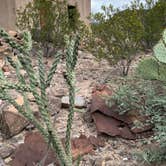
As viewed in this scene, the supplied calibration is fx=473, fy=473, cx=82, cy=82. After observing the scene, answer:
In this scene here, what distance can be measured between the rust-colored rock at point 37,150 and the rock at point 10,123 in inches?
14.8

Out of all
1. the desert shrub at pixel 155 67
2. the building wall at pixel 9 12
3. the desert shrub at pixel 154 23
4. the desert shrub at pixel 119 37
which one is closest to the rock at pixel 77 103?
the desert shrub at pixel 155 67

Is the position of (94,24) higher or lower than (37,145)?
higher

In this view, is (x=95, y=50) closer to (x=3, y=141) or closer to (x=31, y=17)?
(x=31, y=17)

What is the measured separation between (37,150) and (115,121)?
0.93m

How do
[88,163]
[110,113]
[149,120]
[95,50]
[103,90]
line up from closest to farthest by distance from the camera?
[88,163] → [149,120] → [110,113] → [103,90] → [95,50]

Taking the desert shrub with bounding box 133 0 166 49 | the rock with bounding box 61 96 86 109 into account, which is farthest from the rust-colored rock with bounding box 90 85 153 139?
the desert shrub with bounding box 133 0 166 49

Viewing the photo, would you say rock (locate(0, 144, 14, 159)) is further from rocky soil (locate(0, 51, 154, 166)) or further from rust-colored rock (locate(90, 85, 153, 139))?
rust-colored rock (locate(90, 85, 153, 139))

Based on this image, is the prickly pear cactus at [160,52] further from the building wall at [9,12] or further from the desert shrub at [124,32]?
the building wall at [9,12]

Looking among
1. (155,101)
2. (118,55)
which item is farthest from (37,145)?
(118,55)

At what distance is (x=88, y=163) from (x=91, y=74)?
A: 2918 mm

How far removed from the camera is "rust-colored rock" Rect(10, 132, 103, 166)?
389 cm

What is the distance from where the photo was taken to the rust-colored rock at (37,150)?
389 centimetres

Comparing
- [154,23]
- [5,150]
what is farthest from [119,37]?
[5,150]

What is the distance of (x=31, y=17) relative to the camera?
814cm
